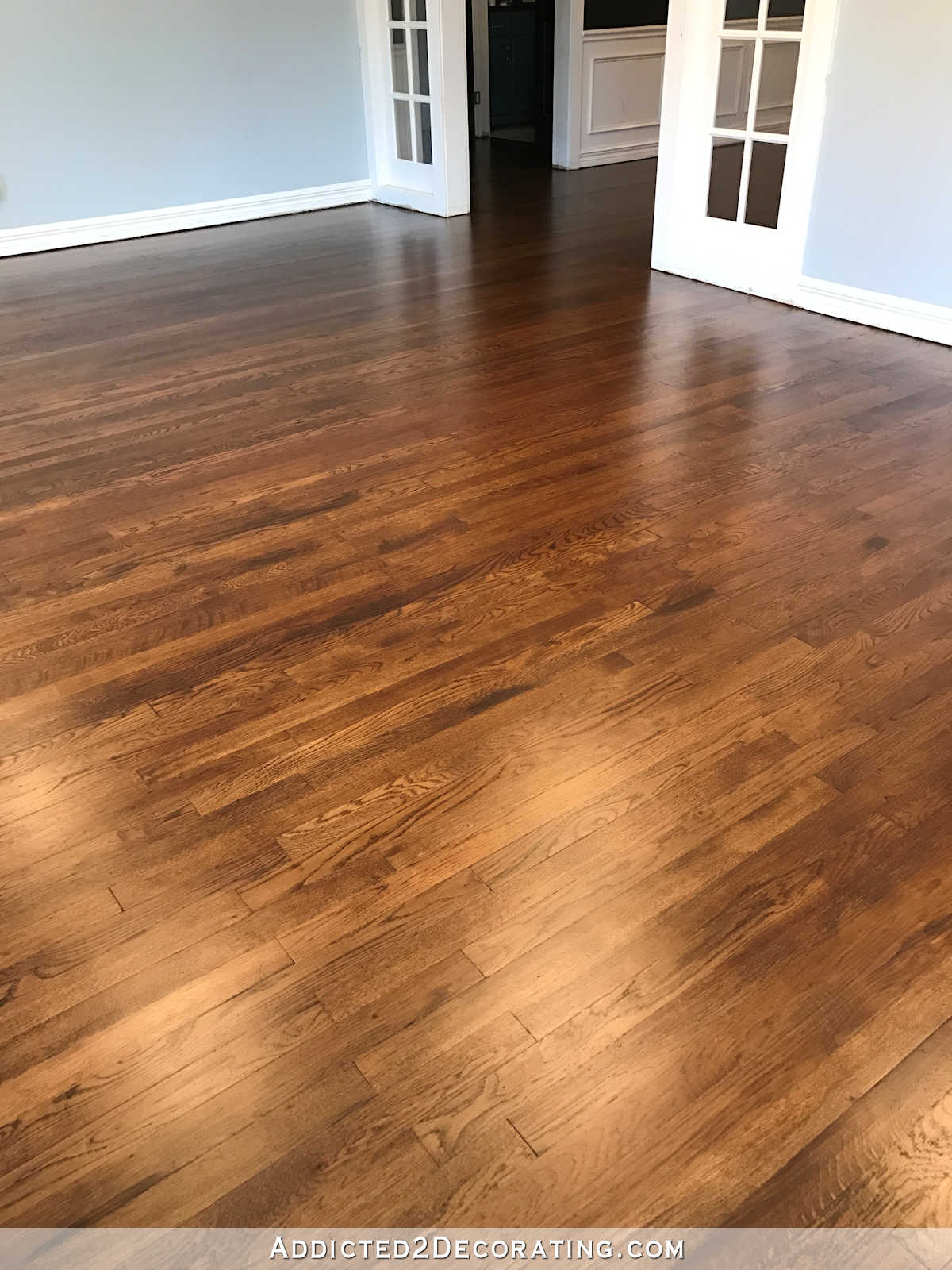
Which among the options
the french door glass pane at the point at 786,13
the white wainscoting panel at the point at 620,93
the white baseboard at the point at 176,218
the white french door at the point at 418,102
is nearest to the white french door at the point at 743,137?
the french door glass pane at the point at 786,13

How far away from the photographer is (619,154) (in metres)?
7.34

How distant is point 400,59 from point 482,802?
5.56 m

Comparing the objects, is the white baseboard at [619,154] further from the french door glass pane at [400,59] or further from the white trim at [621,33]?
the french door glass pane at [400,59]

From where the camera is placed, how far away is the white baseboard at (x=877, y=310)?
12.5 feet

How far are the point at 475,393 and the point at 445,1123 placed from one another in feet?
8.87

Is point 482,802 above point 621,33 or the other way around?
the other way around

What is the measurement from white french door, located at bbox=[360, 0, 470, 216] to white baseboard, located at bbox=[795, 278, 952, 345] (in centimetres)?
257

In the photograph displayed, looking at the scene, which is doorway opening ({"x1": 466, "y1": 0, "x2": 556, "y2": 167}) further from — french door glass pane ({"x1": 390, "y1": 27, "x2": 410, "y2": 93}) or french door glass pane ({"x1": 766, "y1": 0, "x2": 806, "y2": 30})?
french door glass pane ({"x1": 766, "y1": 0, "x2": 806, "y2": 30})

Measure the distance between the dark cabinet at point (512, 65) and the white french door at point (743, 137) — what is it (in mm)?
4546

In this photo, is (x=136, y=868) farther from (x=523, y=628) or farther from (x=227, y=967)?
(x=523, y=628)

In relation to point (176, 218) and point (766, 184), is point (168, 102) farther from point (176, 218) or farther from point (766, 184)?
point (766, 184)

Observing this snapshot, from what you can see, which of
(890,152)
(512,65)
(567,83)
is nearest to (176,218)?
(567,83)

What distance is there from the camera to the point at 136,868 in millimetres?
1665

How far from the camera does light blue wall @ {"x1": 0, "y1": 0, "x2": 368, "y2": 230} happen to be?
516 centimetres
